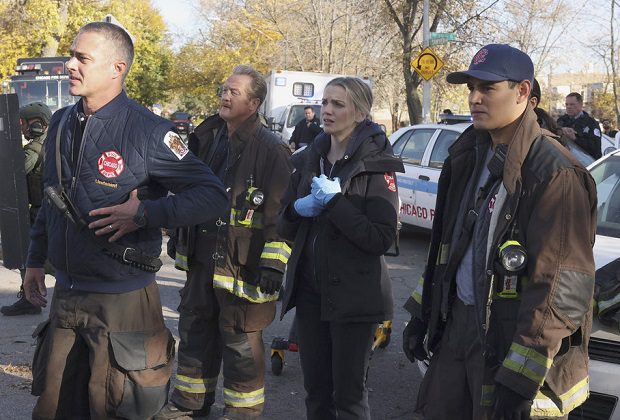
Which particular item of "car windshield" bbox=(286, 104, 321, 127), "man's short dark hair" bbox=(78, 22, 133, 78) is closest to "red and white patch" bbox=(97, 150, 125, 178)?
"man's short dark hair" bbox=(78, 22, 133, 78)

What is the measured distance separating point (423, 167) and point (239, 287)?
6915 mm

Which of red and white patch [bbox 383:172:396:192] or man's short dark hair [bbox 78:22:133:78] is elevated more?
man's short dark hair [bbox 78:22:133:78]

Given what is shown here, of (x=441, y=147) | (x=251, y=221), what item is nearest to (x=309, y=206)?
(x=251, y=221)

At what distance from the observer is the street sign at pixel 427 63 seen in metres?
18.2

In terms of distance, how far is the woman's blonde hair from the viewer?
3.89 metres

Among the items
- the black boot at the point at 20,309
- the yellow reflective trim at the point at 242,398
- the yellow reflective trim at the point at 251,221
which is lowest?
the black boot at the point at 20,309

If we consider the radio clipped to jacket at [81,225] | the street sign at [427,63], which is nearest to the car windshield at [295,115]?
the street sign at [427,63]

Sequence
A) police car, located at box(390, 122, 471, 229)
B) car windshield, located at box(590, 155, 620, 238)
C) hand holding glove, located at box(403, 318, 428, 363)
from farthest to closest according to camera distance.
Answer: police car, located at box(390, 122, 471, 229), car windshield, located at box(590, 155, 620, 238), hand holding glove, located at box(403, 318, 428, 363)

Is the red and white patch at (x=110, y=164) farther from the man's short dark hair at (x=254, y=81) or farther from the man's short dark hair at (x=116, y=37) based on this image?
the man's short dark hair at (x=254, y=81)

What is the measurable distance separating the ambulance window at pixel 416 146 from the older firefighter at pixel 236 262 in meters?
6.74

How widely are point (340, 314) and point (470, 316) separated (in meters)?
0.91

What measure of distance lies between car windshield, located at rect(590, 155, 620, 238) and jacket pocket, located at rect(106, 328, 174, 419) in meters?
2.89

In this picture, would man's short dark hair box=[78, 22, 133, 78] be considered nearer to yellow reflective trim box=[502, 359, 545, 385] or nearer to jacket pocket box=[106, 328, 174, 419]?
jacket pocket box=[106, 328, 174, 419]

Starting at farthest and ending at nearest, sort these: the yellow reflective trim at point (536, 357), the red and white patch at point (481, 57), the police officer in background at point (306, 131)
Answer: the police officer in background at point (306, 131)
the red and white patch at point (481, 57)
the yellow reflective trim at point (536, 357)
